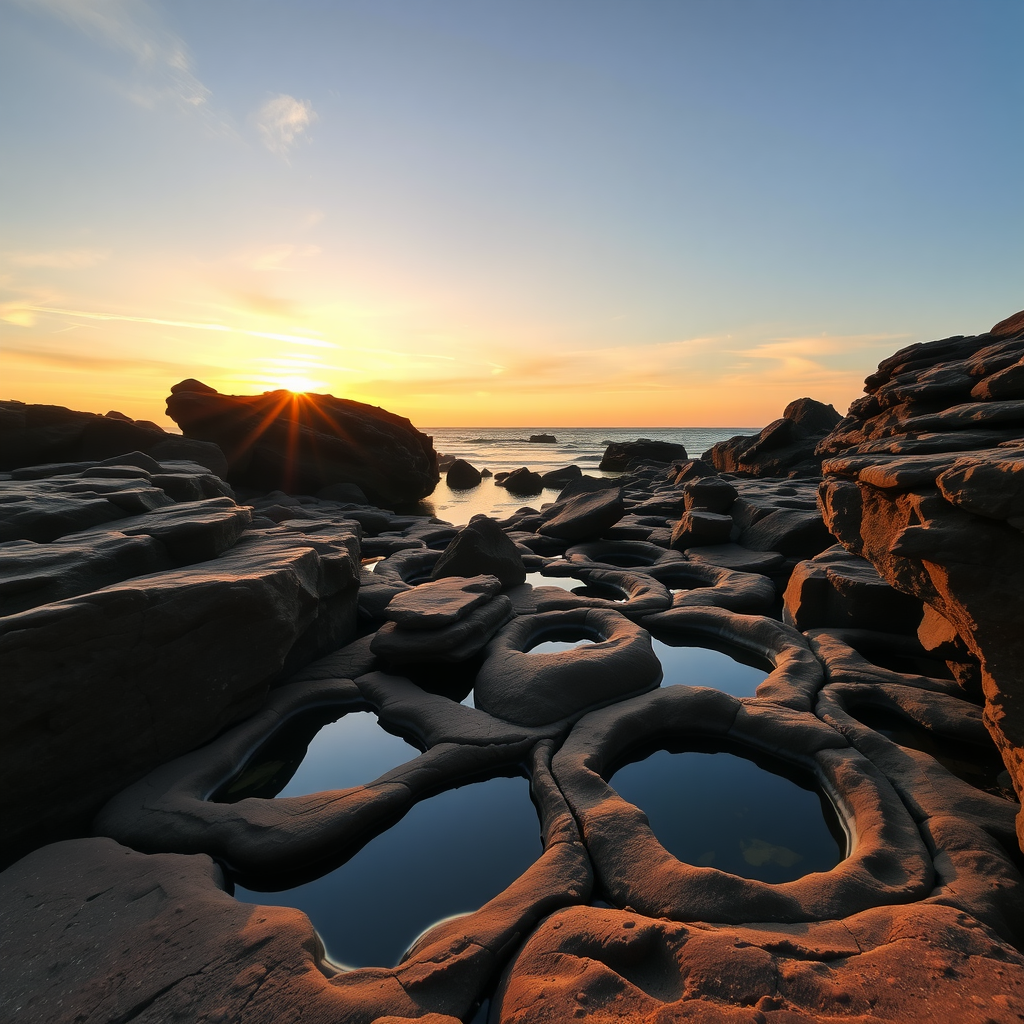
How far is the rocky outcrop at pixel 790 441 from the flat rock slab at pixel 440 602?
17113 mm

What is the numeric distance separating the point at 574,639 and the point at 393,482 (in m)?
16.3

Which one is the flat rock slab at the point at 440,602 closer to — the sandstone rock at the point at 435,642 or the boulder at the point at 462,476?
the sandstone rock at the point at 435,642

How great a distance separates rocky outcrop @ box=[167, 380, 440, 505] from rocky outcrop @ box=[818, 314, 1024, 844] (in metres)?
18.4

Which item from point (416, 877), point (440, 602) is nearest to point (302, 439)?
point (440, 602)

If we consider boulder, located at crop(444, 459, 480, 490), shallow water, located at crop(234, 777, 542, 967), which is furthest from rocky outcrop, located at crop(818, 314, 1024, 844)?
boulder, located at crop(444, 459, 480, 490)

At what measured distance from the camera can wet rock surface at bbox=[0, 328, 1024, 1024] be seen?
2338mm

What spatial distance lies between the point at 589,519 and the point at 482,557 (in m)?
4.03

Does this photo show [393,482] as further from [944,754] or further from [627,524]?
[944,754]

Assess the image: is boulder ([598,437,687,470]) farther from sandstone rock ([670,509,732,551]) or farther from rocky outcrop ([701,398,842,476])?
sandstone rock ([670,509,732,551])

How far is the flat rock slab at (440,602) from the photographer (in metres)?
6.02

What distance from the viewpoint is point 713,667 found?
246 inches

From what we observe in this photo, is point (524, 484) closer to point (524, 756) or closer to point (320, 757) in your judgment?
point (320, 757)

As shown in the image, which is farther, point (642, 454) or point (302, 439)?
point (642, 454)

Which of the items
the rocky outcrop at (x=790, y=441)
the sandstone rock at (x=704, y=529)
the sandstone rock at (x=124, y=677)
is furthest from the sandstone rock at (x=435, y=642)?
the rocky outcrop at (x=790, y=441)
